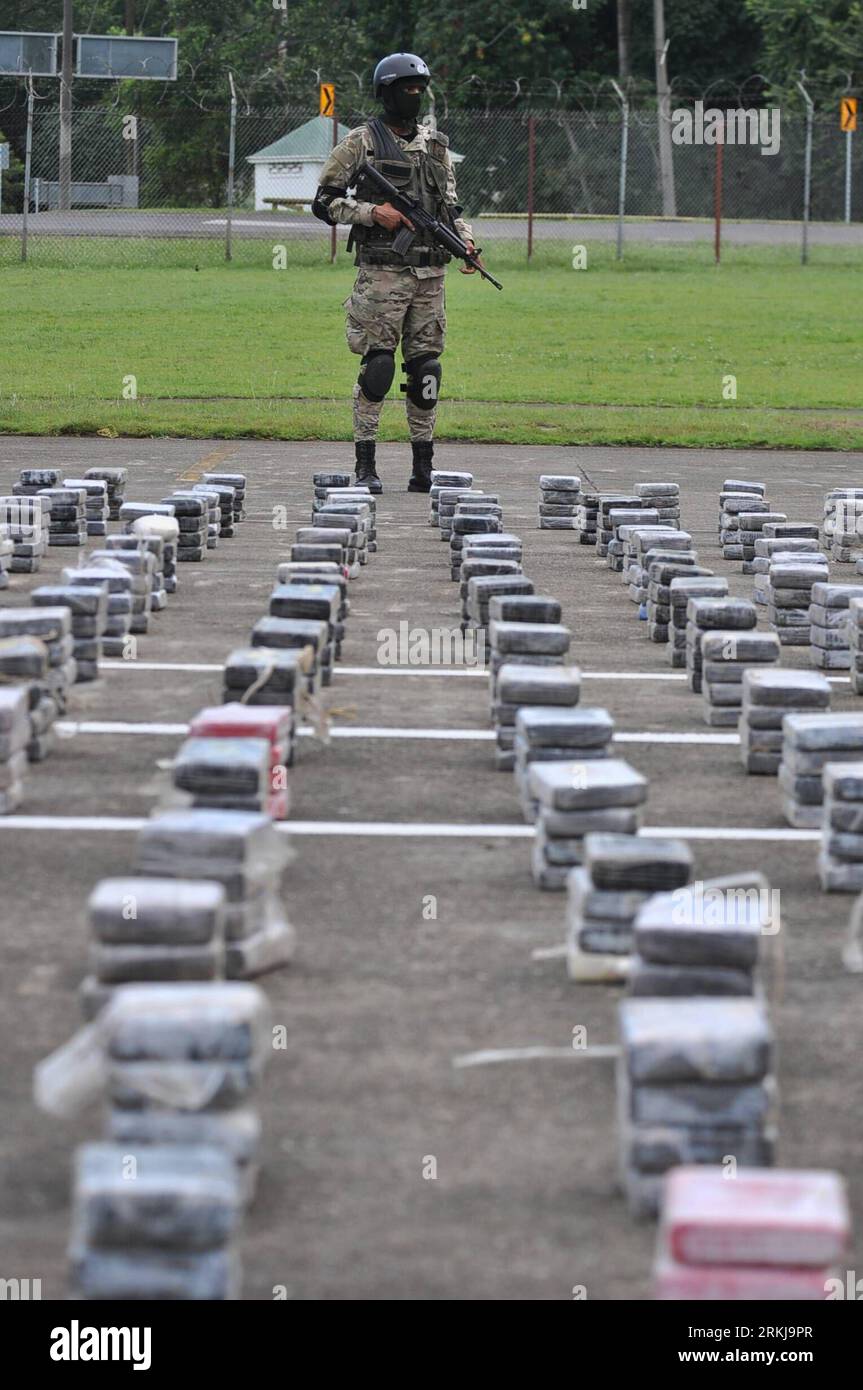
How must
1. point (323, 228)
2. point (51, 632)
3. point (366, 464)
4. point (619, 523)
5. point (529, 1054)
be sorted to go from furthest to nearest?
1. point (323, 228)
2. point (366, 464)
3. point (619, 523)
4. point (51, 632)
5. point (529, 1054)

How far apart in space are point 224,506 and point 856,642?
5491mm

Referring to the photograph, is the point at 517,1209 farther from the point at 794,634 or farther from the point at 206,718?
the point at 794,634

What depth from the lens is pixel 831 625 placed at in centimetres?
1012

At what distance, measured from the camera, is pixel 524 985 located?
5.48m

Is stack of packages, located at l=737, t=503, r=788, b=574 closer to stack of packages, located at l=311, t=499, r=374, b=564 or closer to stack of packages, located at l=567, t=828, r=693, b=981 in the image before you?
stack of packages, located at l=311, t=499, r=374, b=564

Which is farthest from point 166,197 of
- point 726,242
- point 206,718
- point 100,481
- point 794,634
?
point 206,718

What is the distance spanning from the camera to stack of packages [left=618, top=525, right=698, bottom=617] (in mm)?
11680

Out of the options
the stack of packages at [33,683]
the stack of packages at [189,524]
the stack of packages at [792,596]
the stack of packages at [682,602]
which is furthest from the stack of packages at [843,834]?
the stack of packages at [189,524]

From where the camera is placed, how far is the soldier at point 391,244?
14.7 meters

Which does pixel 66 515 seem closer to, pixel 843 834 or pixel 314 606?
pixel 314 606

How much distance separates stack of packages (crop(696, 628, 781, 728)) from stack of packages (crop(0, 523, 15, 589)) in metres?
4.24

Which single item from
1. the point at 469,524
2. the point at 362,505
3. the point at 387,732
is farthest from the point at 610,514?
the point at 387,732

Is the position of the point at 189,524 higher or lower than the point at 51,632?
higher

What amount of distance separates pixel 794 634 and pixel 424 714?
2.77 m
